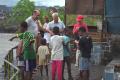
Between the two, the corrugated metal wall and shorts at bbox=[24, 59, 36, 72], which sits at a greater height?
the corrugated metal wall

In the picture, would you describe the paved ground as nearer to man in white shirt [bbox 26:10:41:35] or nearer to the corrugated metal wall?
man in white shirt [bbox 26:10:41:35]

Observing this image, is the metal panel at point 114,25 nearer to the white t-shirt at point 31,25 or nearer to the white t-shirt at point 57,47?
the white t-shirt at point 31,25

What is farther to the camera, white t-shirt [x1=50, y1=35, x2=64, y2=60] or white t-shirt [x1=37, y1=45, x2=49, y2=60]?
white t-shirt [x1=37, y1=45, x2=49, y2=60]

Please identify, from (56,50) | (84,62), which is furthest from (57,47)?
(84,62)

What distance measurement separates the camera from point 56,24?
14125mm

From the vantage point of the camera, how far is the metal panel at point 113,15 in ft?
57.9

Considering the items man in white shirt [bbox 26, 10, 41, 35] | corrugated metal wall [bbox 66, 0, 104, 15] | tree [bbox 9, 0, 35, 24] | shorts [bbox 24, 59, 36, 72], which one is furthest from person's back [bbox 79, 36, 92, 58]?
tree [bbox 9, 0, 35, 24]

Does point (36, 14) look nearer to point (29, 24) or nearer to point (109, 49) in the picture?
point (29, 24)

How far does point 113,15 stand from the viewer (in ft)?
58.1

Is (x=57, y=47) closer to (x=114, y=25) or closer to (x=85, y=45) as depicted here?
(x=85, y=45)

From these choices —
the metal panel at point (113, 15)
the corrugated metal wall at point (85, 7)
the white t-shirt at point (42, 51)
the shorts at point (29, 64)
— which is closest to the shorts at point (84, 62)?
the shorts at point (29, 64)

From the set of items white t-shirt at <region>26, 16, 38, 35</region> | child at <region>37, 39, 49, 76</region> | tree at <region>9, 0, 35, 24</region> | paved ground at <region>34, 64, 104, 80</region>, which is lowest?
tree at <region>9, 0, 35, 24</region>

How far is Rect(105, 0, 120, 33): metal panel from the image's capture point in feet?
57.9

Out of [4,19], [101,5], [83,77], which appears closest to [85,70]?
[83,77]
